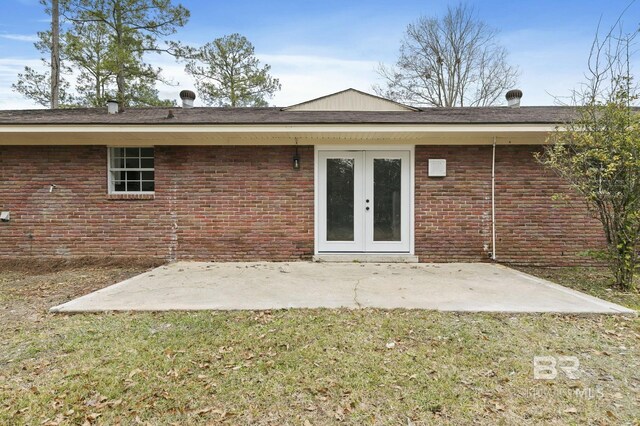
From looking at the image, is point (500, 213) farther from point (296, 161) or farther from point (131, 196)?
point (131, 196)

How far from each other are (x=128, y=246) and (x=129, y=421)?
5.61 m

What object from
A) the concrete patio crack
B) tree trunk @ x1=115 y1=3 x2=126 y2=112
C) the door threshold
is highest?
tree trunk @ x1=115 y1=3 x2=126 y2=112

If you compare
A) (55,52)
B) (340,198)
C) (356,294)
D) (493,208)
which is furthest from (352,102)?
(55,52)

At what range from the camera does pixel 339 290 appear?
4578 millimetres

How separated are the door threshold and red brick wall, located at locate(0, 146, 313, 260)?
1.27 feet

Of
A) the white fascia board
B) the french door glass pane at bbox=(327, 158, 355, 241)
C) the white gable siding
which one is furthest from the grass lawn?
the white gable siding

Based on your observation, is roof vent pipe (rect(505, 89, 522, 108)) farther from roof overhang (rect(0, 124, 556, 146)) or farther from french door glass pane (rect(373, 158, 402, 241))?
french door glass pane (rect(373, 158, 402, 241))

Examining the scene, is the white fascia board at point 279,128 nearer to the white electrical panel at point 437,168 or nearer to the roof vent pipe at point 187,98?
the white electrical panel at point 437,168

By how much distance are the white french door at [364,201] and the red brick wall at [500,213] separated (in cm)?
36

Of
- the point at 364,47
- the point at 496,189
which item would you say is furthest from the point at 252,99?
the point at 496,189

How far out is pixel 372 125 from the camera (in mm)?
5980

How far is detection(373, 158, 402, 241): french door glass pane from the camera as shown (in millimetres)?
6902

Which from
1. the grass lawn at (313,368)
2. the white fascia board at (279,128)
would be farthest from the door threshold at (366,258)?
the grass lawn at (313,368)

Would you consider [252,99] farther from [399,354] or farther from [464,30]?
[399,354]
